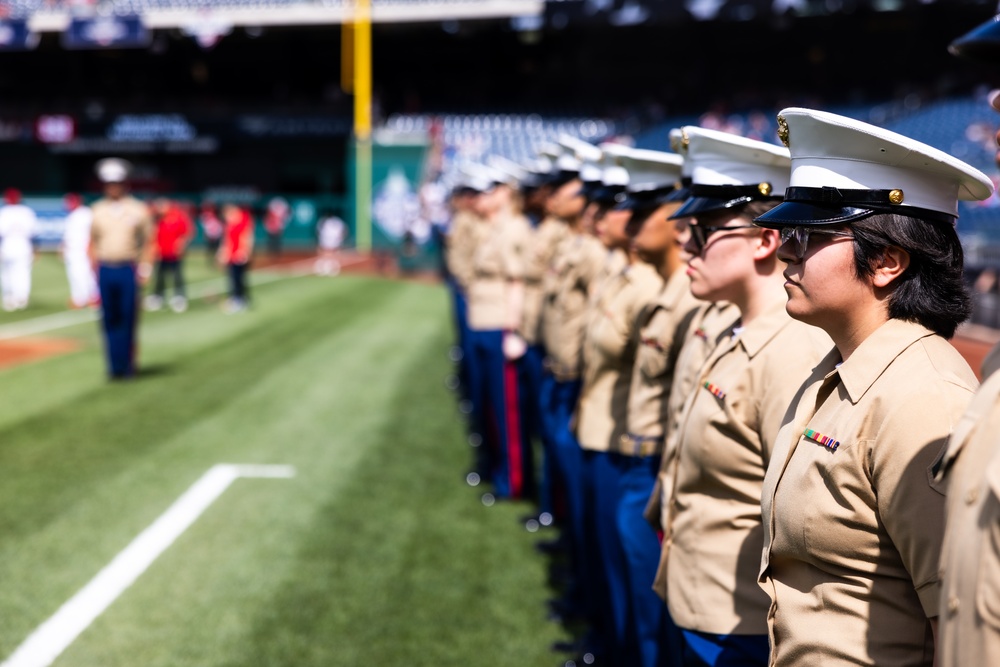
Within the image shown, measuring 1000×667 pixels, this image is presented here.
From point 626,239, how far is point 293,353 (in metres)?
9.47

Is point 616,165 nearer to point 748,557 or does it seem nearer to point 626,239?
point 626,239

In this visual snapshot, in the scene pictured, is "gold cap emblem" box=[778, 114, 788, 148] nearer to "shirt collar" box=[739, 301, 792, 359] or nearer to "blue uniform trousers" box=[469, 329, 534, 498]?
"shirt collar" box=[739, 301, 792, 359]

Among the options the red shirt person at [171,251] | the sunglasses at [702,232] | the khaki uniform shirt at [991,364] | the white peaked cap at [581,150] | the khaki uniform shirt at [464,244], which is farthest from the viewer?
the red shirt person at [171,251]

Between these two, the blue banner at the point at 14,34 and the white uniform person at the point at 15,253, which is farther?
the blue banner at the point at 14,34

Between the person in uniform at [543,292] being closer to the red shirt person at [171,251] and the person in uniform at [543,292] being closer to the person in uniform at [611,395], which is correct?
the person in uniform at [611,395]

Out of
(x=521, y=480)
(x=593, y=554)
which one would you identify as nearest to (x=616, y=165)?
(x=593, y=554)

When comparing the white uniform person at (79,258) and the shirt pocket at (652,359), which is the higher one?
the shirt pocket at (652,359)

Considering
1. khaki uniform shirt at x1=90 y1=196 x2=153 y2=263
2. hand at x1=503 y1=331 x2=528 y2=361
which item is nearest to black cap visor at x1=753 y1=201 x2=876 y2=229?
hand at x1=503 y1=331 x2=528 y2=361

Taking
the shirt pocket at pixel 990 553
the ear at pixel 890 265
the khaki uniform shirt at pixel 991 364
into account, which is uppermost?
the ear at pixel 890 265

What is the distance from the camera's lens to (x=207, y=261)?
30.2 meters

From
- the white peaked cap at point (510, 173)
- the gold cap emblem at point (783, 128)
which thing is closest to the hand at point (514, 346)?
the white peaked cap at point (510, 173)

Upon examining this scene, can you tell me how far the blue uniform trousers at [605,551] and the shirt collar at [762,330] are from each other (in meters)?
1.23

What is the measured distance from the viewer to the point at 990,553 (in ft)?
4.55

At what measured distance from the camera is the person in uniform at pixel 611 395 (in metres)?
3.87
